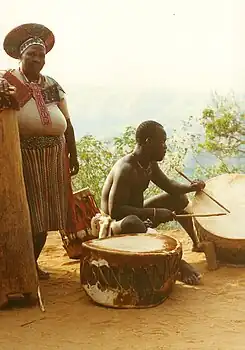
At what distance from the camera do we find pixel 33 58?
3.73 metres

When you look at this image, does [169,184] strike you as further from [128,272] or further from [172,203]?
[128,272]

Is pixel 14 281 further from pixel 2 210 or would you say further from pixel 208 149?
pixel 208 149

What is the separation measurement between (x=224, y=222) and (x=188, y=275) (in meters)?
0.65

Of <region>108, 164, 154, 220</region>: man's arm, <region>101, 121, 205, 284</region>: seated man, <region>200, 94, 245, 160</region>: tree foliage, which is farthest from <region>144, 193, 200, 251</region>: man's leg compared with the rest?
<region>200, 94, 245, 160</region>: tree foliage

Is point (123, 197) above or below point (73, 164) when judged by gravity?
below

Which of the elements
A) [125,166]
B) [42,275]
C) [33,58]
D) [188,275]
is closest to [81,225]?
[42,275]

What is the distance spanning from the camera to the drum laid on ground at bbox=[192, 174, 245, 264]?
4.35 meters

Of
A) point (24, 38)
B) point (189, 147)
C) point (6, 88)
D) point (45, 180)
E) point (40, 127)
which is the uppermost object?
point (24, 38)

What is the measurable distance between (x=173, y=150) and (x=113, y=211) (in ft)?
11.3

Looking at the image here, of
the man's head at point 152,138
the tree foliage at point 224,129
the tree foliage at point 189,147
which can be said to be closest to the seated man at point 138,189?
the man's head at point 152,138

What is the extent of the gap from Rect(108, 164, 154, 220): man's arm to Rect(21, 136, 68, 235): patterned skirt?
0.40 metres

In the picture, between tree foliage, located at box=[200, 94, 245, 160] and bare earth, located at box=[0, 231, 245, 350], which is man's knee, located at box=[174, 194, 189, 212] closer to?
bare earth, located at box=[0, 231, 245, 350]

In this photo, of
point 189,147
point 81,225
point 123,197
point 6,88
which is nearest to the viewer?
point 6,88

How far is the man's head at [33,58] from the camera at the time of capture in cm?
374
